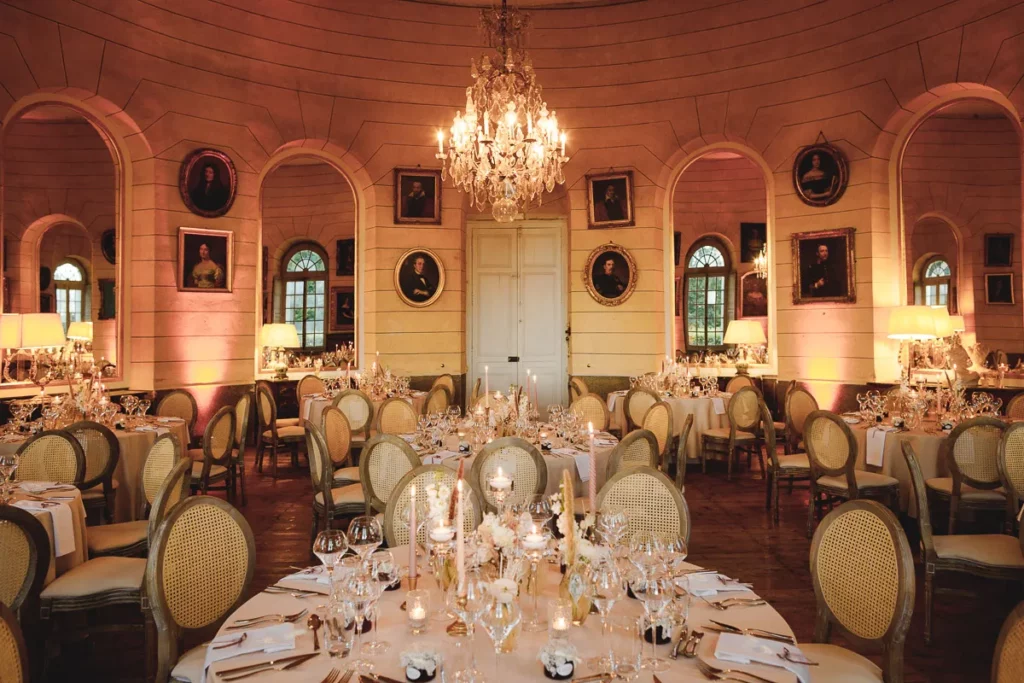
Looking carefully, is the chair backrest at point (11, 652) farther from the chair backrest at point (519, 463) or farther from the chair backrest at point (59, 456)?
the chair backrest at point (59, 456)

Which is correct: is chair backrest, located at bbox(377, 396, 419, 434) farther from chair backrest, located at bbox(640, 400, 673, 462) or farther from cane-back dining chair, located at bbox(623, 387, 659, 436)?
cane-back dining chair, located at bbox(623, 387, 659, 436)

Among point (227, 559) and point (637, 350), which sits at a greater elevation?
point (637, 350)

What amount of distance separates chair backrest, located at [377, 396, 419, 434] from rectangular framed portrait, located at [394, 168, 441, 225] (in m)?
4.21

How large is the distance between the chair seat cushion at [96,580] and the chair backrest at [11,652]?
165 cm

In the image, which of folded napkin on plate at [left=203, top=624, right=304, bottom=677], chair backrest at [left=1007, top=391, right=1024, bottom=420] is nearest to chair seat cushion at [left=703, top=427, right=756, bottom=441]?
chair backrest at [left=1007, top=391, right=1024, bottom=420]

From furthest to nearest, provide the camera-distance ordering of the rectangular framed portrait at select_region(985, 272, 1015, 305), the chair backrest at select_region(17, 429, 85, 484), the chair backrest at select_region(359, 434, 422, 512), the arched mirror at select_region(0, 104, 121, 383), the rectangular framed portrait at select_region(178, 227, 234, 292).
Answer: the arched mirror at select_region(0, 104, 121, 383) < the rectangular framed portrait at select_region(985, 272, 1015, 305) < the rectangular framed portrait at select_region(178, 227, 234, 292) < the chair backrest at select_region(17, 429, 85, 484) < the chair backrest at select_region(359, 434, 422, 512)

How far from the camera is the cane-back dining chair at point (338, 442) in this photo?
5.56m

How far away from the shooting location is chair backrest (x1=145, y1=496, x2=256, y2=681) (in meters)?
2.46

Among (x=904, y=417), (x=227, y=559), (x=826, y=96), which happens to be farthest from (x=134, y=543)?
(x=826, y=96)

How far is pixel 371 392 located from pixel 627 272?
3.96m

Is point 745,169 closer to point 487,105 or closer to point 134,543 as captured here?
point 487,105

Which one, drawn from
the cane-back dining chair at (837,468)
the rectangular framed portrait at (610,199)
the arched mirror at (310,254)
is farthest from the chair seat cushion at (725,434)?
the arched mirror at (310,254)

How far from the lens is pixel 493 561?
7.40 feet

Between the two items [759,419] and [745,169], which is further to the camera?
[745,169]
